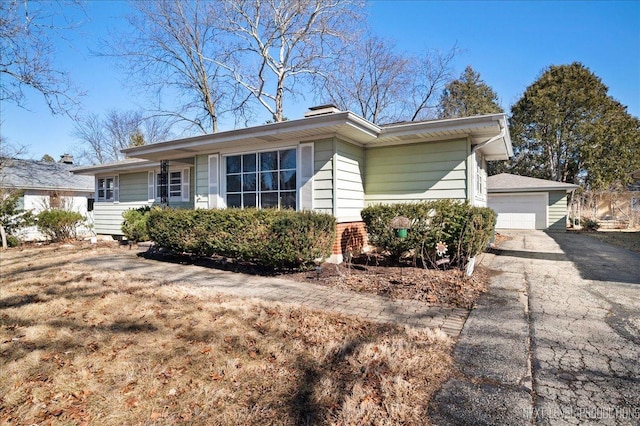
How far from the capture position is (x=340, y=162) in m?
7.84

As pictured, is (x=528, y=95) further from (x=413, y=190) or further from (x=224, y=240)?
(x=224, y=240)

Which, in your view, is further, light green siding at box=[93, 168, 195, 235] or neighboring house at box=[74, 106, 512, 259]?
light green siding at box=[93, 168, 195, 235]

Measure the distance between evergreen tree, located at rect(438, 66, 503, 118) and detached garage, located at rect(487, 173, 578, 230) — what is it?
37.0 ft

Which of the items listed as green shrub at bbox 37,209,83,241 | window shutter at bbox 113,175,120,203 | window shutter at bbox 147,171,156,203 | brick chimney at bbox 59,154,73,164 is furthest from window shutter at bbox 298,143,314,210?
brick chimney at bbox 59,154,73,164

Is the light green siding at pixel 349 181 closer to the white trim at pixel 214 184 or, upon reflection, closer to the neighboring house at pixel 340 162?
the neighboring house at pixel 340 162

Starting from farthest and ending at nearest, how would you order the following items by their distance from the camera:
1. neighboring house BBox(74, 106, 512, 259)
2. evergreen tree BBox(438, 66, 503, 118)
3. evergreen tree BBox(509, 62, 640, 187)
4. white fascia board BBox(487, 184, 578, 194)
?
evergreen tree BBox(438, 66, 503, 118), evergreen tree BBox(509, 62, 640, 187), white fascia board BBox(487, 184, 578, 194), neighboring house BBox(74, 106, 512, 259)

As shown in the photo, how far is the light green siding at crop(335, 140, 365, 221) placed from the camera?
7.77 meters

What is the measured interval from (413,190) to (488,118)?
7.72 feet

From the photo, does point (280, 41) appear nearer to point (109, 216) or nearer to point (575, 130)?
point (109, 216)

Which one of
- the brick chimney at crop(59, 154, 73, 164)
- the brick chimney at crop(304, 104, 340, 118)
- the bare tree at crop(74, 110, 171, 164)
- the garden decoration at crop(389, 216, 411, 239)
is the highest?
the bare tree at crop(74, 110, 171, 164)

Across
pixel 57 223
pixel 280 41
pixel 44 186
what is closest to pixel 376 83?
pixel 280 41

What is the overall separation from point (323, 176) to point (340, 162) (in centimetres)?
52

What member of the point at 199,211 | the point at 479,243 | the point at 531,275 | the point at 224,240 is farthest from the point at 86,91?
the point at 531,275

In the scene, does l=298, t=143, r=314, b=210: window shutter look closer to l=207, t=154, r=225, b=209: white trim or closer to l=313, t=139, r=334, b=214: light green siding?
l=313, t=139, r=334, b=214: light green siding
